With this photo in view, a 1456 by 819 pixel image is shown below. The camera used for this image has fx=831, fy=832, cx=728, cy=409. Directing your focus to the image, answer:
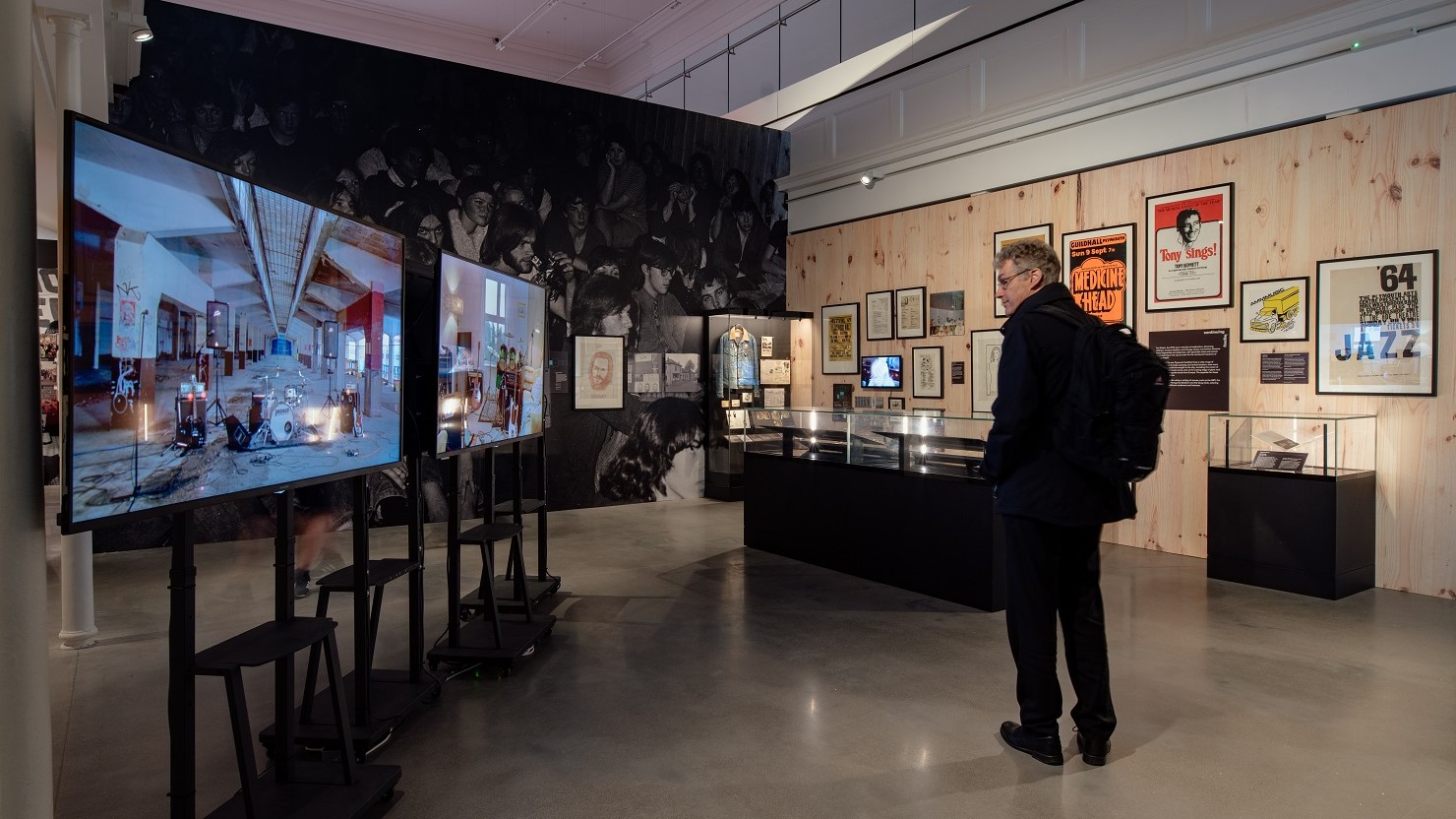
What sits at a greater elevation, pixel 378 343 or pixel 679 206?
pixel 679 206

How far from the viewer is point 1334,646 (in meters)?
4.45

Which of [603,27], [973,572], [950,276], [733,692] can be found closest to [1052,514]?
[733,692]

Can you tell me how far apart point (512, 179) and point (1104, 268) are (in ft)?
19.3

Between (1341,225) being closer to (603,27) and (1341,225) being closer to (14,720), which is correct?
(14,720)

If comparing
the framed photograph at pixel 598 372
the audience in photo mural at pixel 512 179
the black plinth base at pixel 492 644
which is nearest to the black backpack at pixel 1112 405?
the black plinth base at pixel 492 644

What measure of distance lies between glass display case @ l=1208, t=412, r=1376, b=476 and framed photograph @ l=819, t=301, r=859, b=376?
4.53m

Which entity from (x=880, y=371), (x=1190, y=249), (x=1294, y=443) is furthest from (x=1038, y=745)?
(x=880, y=371)

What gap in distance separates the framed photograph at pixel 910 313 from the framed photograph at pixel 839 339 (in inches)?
27.8

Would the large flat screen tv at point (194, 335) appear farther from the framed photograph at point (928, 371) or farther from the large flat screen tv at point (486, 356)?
the framed photograph at point (928, 371)

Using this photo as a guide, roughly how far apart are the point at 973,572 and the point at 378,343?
12.4 ft

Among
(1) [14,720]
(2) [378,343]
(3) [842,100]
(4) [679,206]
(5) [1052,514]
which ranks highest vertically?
(3) [842,100]

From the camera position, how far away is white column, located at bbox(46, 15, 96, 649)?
4363mm

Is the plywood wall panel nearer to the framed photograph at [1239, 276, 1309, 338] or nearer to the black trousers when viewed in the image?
the framed photograph at [1239, 276, 1309, 338]

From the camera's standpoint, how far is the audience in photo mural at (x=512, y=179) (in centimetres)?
722
